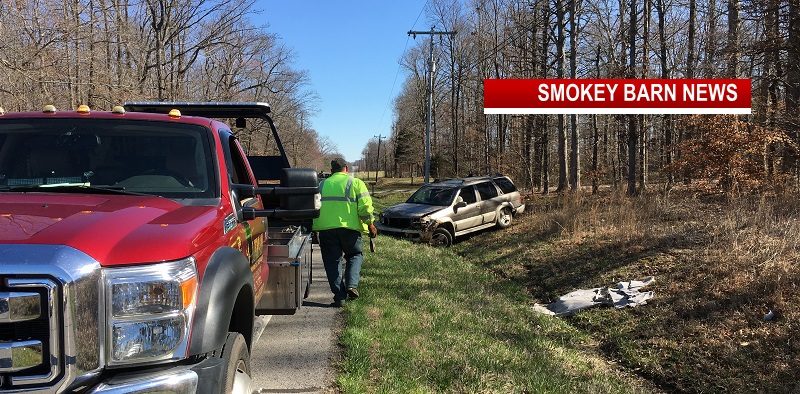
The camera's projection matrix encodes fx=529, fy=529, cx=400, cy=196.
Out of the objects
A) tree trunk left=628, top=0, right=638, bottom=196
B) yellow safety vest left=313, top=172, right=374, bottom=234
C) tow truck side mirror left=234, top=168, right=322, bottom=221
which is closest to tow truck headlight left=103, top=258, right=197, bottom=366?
tow truck side mirror left=234, top=168, right=322, bottom=221

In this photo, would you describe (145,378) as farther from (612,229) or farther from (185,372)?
(612,229)

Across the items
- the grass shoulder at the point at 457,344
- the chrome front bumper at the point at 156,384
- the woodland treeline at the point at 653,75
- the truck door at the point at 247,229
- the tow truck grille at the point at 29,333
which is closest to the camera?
the tow truck grille at the point at 29,333

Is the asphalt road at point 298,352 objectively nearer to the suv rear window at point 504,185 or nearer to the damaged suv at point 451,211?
the damaged suv at point 451,211

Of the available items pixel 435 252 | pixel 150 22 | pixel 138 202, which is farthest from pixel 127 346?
pixel 150 22

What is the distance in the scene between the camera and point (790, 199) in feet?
34.2

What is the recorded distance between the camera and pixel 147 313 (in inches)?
81.4

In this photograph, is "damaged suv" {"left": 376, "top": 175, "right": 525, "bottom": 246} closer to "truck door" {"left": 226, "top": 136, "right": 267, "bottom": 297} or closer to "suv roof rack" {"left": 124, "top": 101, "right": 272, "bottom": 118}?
"suv roof rack" {"left": 124, "top": 101, "right": 272, "bottom": 118}

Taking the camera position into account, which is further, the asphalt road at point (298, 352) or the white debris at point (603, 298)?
the white debris at point (603, 298)

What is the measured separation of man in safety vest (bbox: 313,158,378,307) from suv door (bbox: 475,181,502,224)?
8.83 m

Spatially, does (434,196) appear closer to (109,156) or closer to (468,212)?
(468,212)

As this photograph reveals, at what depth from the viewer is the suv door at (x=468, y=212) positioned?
1424cm

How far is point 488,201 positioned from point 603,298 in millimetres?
7861

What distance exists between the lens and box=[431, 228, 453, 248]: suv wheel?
13.8 metres

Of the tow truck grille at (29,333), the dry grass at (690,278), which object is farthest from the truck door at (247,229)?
the dry grass at (690,278)
